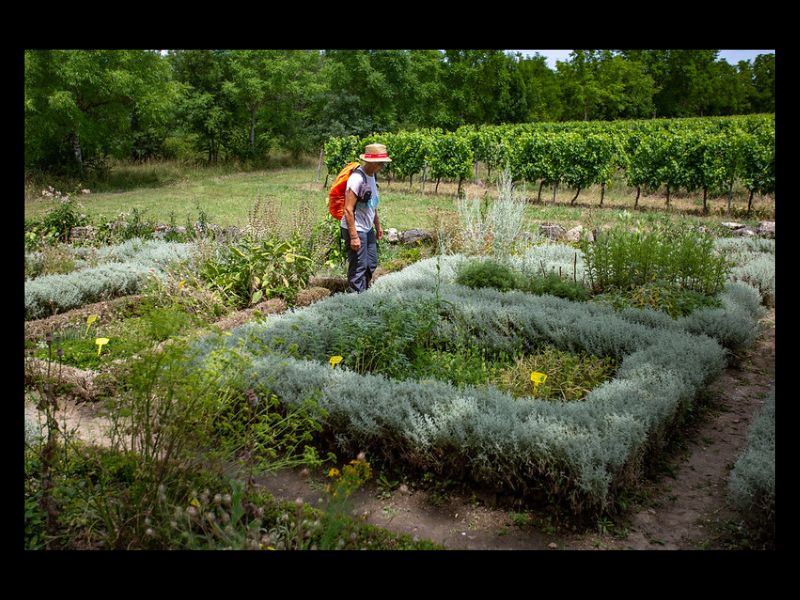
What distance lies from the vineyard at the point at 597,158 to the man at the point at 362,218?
9517mm

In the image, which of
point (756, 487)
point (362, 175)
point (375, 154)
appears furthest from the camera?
point (362, 175)

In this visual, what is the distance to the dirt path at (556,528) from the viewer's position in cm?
308

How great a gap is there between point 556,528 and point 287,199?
559 inches

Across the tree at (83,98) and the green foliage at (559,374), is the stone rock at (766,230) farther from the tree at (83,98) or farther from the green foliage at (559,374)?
the tree at (83,98)

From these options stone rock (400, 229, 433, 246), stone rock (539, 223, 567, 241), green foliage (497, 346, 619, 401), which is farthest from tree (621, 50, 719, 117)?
green foliage (497, 346, 619, 401)

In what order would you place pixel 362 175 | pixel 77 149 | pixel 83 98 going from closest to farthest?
pixel 362 175 → pixel 83 98 → pixel 77 149

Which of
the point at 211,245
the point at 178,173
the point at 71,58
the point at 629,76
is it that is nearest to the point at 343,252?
the point at 211,245

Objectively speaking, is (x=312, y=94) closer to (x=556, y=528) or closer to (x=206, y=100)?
(x=206, y=100)

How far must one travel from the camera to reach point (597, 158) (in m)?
16.1

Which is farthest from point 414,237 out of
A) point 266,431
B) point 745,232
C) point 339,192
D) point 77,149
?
point 77,149

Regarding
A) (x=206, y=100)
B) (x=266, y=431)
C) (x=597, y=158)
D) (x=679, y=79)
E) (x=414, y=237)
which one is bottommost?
(x=266, y=431)

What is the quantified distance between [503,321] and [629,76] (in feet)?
146

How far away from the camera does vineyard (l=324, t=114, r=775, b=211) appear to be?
1377 centimetres
